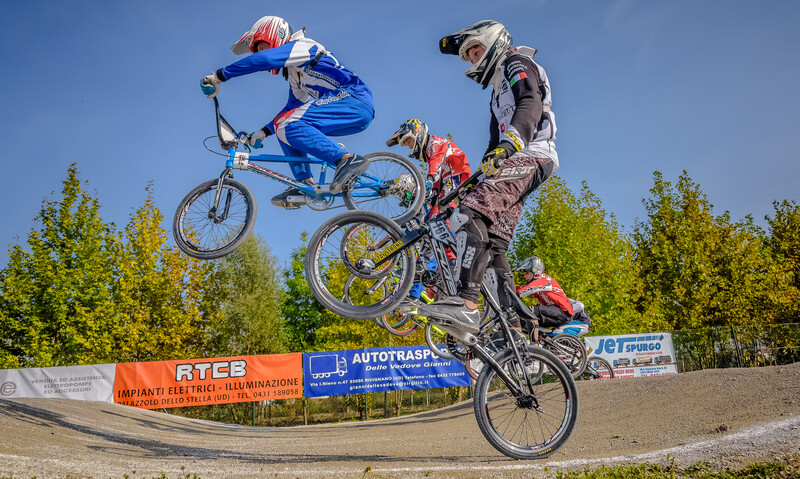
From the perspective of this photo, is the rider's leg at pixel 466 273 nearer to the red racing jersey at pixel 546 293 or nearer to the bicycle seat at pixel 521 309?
the bicycle seat at pixel 521 309

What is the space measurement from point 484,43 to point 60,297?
73.0 ft

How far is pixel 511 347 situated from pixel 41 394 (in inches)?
722

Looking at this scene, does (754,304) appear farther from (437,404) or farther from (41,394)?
(41,394)

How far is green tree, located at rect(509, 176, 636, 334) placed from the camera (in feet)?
73.0

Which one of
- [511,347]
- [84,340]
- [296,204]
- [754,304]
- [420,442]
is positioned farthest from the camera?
[754,304]

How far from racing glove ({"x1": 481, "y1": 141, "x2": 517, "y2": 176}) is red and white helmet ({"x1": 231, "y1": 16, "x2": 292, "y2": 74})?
141 inches

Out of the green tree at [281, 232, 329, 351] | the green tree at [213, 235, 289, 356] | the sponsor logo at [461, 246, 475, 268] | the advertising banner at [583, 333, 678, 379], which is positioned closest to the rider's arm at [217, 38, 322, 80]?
the sponsor logo at [461, 246, 475, 268]

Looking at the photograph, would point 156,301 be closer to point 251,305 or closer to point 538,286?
point 251,305

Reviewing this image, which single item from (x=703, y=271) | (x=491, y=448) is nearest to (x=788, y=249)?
(x=703, y=271)

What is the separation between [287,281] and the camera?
45.0m

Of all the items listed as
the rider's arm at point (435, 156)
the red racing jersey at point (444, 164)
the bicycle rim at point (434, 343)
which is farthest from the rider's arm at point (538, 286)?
the rider's arm at point (435, 156)

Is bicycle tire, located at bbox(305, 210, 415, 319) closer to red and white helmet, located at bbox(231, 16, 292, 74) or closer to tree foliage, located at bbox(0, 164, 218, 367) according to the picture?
red and white helmet, located at bbox(231, 16, 292, 74)

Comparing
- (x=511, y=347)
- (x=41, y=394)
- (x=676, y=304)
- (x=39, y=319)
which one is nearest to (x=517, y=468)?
(x=511, y=347)

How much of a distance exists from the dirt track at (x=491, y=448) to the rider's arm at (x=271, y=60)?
4352 mm
